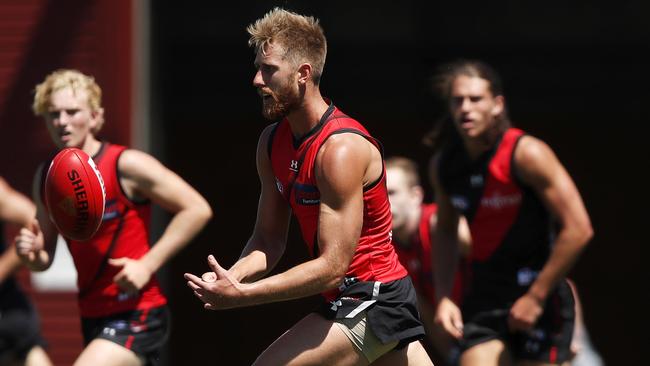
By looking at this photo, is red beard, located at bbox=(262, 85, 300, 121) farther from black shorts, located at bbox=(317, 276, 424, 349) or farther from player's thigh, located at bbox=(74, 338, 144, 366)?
player's thigh, located at bbox=(74, 338, 144, 366)

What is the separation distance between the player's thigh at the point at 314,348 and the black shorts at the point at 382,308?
2.8 inches

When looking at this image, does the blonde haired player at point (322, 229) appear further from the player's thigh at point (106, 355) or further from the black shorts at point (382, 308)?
the player's thigh at point (106, 355)

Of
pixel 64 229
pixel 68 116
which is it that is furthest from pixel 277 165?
pixel 68 116

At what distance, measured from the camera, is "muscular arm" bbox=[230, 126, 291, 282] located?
480cm

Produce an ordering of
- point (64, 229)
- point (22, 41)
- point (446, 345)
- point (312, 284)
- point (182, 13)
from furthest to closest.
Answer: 1. point (182, 13)
2. point (22, 41)
3. point (446, 345)
4. point (64, 229)
5. point (312, 284)

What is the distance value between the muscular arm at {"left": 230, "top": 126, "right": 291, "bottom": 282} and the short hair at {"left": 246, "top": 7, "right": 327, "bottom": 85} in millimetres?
419

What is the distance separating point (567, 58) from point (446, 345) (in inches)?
124

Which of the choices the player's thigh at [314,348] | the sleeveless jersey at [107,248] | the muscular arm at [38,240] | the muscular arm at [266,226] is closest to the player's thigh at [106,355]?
the sleeveless jersey at [107,248]

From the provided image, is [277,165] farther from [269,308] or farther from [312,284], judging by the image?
[269,308]

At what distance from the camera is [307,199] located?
181 inches

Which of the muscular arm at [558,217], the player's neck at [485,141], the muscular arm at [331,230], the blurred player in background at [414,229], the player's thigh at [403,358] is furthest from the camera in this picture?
the blurred player in background at [414,229]

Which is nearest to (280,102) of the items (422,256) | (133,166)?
(133,166)

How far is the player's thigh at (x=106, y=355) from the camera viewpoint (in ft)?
17.8

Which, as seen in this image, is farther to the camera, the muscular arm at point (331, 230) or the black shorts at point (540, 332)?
the black shorts at point (540, 332)
